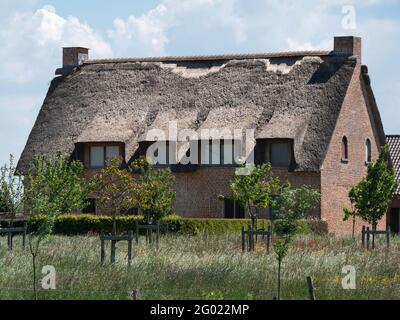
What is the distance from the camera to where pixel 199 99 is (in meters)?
52.4

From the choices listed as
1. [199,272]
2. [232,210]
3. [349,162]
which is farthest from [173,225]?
[199,272]

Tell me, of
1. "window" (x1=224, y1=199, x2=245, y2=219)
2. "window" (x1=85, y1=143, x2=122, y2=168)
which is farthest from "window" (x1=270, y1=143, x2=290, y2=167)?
"window" (x1=85, y1=143, x2=122, y2=168)

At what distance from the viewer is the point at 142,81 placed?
55.2 metres

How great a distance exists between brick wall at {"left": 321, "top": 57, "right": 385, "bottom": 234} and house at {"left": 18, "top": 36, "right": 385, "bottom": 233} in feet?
0.14

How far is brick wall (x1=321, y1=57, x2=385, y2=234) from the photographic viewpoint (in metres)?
48.8

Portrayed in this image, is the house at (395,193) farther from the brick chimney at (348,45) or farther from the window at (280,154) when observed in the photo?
the window at (280,154)

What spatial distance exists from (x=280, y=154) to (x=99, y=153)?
8.35 meters

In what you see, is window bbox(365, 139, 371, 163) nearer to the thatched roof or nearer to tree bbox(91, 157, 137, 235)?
the thatched roof

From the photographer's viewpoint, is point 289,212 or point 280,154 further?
point 280,154

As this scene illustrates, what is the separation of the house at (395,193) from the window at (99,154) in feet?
42.8

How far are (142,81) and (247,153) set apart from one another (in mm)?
8323

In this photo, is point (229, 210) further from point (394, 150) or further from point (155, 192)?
point (394, 150)

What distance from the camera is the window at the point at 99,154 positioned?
52.3m
